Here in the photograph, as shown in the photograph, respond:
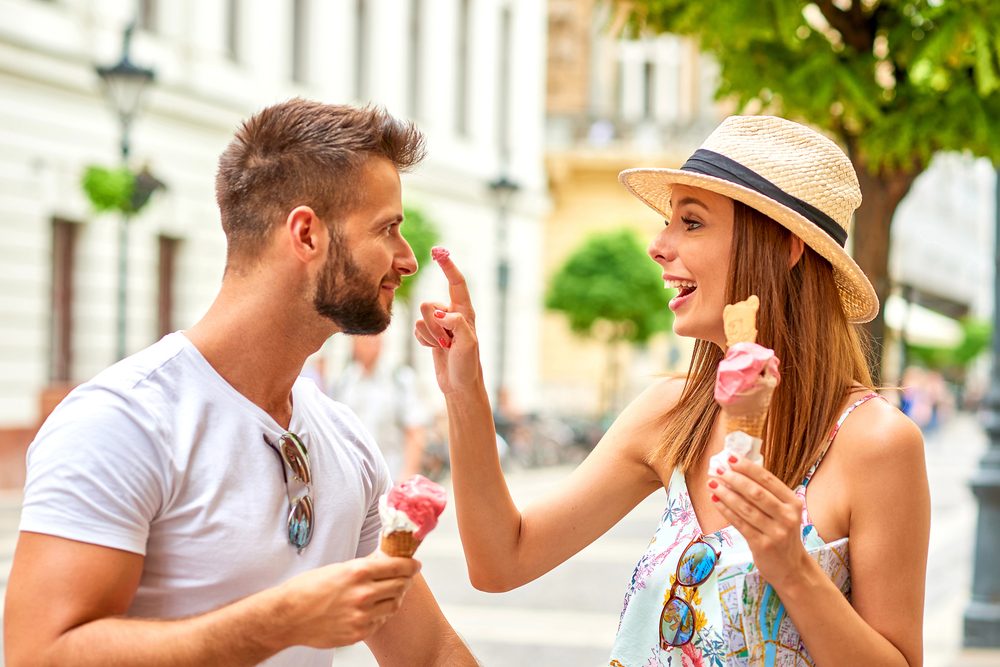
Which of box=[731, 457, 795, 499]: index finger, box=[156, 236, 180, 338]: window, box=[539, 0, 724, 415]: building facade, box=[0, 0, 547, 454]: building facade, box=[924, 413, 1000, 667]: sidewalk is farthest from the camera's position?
box=[539, 0, 724, 415]: building facade

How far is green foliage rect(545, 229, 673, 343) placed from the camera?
2995cm

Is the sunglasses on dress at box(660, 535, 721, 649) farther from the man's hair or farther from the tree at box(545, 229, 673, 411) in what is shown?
the tree at box(545, 229, 673, 411)

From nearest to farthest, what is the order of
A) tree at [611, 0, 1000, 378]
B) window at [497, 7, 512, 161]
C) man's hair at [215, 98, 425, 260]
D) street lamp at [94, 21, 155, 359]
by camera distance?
man's hair at [215, 98, 425, 260] → tree at [611, 0, 1000, 378] → street lamp at [94, 21, 155, 359] → window at [497, 7, 512, 161]

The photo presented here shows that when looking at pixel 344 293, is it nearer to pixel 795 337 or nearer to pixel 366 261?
pixel 366 261

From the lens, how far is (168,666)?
210cm

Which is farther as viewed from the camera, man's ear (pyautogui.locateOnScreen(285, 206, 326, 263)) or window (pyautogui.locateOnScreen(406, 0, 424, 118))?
window (pyautogui.locateOnScreen(406, 0, 424, 118))

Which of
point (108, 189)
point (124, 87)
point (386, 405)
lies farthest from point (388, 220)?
point (108, 189)

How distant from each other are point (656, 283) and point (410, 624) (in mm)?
27587

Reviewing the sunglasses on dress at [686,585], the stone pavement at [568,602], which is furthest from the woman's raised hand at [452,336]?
the stone pavement at [568,602]

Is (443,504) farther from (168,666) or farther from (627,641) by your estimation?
(627,641)

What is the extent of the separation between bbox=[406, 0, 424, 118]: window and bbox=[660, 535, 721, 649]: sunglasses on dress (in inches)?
1105

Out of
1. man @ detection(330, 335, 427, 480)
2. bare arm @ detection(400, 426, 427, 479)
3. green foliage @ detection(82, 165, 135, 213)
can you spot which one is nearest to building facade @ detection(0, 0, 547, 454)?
green foliage @ detection(82, 165, 135, 213)

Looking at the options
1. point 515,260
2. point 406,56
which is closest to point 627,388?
point 515,260

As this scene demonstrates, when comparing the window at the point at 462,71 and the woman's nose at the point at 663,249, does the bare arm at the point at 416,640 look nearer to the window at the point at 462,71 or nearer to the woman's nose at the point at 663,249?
the woman's nose at the point at 663,249
